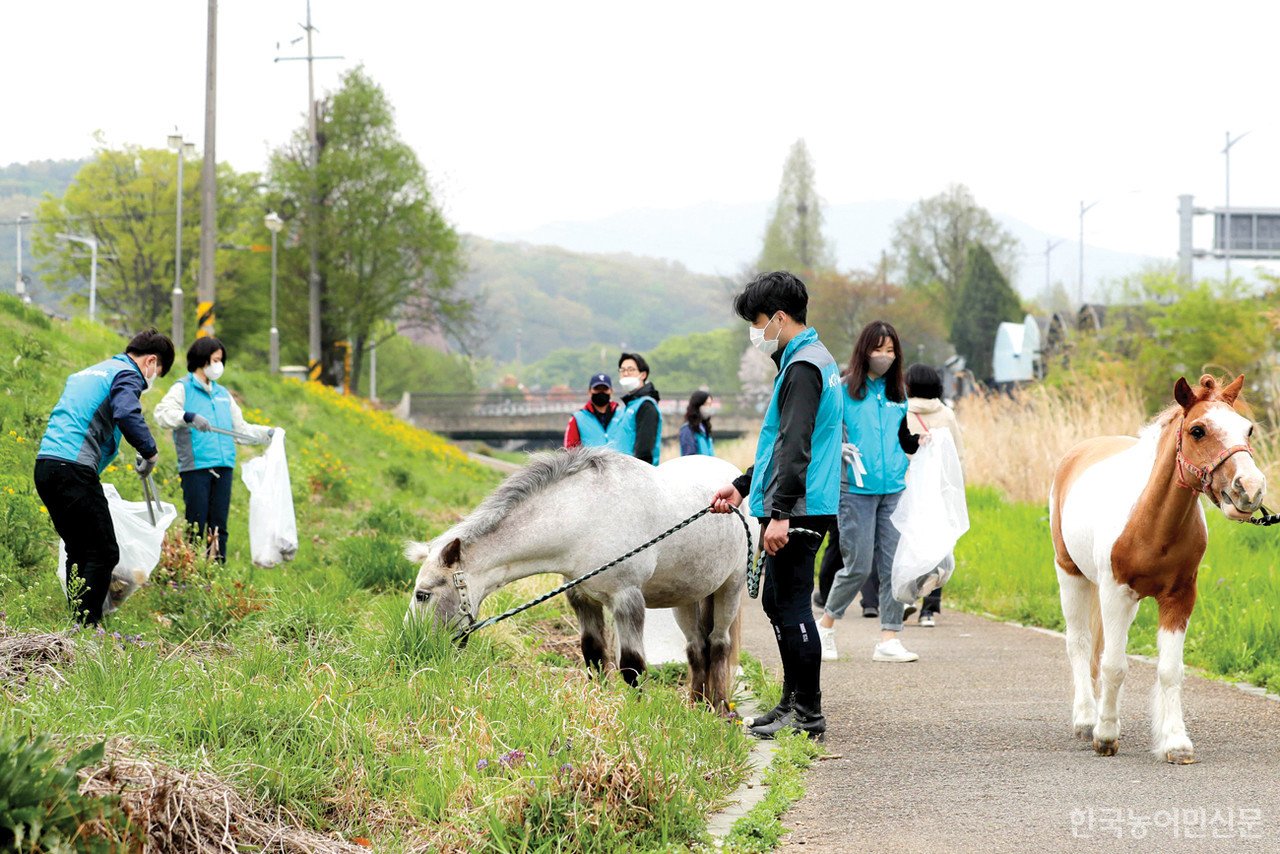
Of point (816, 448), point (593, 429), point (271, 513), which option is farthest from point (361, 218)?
point (816, 448)

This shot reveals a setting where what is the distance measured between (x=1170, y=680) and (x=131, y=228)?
6054 cm

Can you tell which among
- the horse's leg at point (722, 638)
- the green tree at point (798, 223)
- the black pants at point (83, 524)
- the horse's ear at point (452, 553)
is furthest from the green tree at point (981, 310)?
the horse's ear at point (452, 553)

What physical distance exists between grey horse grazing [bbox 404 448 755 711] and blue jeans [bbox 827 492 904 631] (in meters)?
2.35

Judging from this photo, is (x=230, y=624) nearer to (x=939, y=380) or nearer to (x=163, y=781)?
(x=163, y=781)

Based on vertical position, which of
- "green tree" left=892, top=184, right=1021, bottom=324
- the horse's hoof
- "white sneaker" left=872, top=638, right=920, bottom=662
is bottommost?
"white sneaker" left=872, top=638, right=920, bottom=662

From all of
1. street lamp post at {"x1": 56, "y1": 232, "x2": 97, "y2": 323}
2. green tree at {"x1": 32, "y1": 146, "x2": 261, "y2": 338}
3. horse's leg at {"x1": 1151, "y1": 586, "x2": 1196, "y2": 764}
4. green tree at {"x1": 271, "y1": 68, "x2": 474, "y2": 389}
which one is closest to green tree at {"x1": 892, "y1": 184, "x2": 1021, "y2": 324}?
green tree at {"x1": 271, "y1": 68, "x2": 474, "y2": 389}

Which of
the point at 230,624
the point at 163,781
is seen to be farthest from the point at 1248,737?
the point at 230,624

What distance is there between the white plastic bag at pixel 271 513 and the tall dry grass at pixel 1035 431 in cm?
993

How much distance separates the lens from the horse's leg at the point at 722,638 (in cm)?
707

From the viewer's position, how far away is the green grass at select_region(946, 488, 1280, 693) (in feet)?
27.6

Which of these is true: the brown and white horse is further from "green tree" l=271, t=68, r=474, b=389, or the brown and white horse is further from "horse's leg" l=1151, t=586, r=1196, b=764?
"green tree" l=271, t=68, r=474, b=389

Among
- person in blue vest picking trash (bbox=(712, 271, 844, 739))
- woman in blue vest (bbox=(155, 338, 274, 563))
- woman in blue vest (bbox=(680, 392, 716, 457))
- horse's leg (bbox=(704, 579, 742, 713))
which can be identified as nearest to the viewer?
person in blue vest picking trash (bbox=(712, 271, 844, 739))

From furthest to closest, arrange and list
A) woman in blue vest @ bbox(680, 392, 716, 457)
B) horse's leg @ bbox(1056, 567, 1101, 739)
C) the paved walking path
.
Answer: woman in blue vest @ bbox(680, 392, 716, 457) < horse's leg @ bbox(1056, 567, 1101, 739) < the paved walking path

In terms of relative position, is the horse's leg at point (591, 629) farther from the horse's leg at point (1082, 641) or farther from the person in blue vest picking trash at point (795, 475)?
the horse's leg at point (1082, 641)
